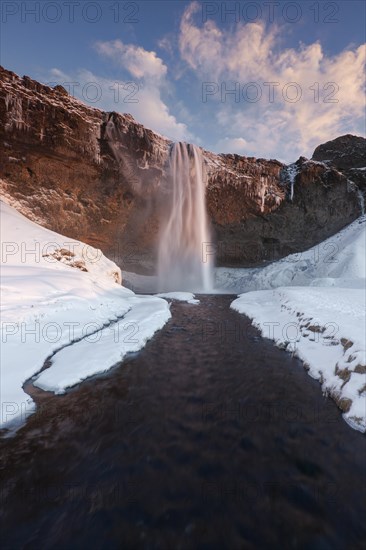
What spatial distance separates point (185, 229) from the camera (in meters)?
40.4

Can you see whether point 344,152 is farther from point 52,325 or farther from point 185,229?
point 52,325

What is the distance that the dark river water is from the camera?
11.0 feet

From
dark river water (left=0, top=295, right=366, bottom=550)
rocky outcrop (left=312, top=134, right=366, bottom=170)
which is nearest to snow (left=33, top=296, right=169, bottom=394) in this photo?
dark river water (left=0, top=295, right=366, bottom=550)

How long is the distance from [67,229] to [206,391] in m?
30.6

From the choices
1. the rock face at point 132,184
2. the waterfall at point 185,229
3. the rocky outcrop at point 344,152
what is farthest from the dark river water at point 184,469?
the rocky outcrop at point 344,152

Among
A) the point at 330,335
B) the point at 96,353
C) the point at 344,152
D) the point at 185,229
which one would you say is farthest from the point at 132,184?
the point at 344,152

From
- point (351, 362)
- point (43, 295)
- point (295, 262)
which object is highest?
point (295, 262)

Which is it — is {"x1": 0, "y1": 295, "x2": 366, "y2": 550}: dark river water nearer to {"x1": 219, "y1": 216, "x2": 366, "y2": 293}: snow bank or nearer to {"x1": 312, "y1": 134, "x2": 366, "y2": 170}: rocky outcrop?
{"x1": 219, "y1": 216, "x2": 366, "y2": 293}: snow bank

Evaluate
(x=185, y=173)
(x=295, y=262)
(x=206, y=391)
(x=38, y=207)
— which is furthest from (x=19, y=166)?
(x=295, y=262)

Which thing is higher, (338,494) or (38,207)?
(38,207)

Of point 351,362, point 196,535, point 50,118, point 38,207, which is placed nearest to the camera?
point 196,535

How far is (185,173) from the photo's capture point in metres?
35.4

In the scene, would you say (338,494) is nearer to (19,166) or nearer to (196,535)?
(196,535)

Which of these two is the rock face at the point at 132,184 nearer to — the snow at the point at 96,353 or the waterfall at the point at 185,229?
the waterfall at the point at 185,229
